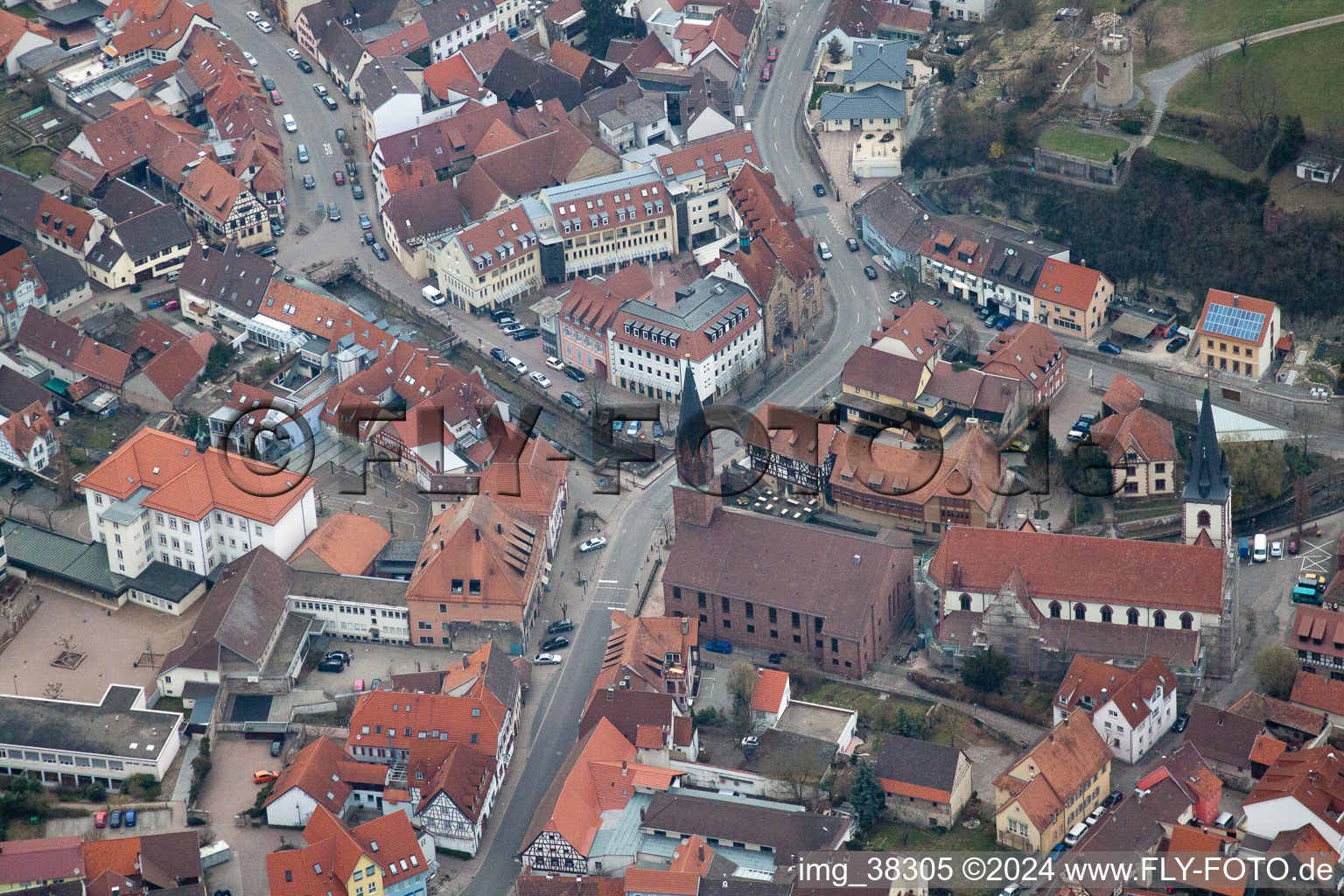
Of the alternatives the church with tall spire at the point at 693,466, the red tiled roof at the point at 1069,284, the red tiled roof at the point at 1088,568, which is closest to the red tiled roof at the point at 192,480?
the church with tall spire at the point at 693,466

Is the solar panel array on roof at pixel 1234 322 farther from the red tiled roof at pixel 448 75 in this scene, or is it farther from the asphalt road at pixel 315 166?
the red tiled roof at pixel 448 75

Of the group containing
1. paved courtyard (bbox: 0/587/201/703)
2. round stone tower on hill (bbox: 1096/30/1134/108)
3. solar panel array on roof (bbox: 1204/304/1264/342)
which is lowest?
paved courtyard (bbox: 0/587/201/703)

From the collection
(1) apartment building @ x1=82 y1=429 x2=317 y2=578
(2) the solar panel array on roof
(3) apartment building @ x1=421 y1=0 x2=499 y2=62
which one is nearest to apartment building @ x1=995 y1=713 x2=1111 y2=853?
(2) the solar panel array on roof

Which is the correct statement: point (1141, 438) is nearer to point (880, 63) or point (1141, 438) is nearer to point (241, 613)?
point (880, 63)

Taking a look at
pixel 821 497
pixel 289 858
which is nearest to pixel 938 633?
pixel 821 497

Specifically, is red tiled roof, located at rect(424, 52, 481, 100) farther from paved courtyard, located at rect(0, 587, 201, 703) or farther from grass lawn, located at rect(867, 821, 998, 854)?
grass lawn, located at rect(867, 821, 998, 854)
